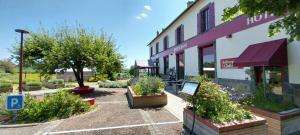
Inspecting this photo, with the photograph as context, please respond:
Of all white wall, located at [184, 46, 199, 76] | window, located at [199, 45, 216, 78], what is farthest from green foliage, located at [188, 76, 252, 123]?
white wall, located at [184, 46, 199, 76]

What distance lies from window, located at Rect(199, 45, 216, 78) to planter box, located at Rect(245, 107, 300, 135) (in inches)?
295

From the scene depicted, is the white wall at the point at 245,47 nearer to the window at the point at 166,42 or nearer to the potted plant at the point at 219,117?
the potted plant at the point at 219,117

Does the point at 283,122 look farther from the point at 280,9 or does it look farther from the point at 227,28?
the point at 227,28

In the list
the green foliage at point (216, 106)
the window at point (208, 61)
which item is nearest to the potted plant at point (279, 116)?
the green foliage at point (216, 106)

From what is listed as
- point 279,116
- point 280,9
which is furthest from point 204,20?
point 280,9

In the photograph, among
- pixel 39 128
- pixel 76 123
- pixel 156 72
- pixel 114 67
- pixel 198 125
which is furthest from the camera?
pixel 156 72

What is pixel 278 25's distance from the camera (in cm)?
389

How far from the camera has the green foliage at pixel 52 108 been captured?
7562mm

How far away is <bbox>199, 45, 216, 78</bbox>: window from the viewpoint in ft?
42.5

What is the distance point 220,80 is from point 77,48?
33.1 feet

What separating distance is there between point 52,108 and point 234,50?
8.71 meters

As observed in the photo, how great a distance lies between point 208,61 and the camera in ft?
44.6

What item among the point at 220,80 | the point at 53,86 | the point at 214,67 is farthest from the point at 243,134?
the point at 53,86

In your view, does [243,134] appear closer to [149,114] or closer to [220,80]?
[149,114]
